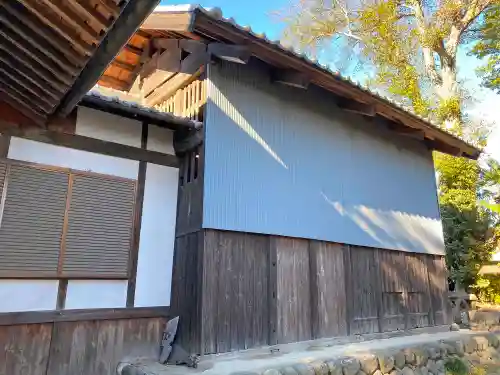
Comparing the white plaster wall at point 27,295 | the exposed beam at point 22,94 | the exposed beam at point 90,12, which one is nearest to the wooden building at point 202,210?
the white plaster wall at point 27,295

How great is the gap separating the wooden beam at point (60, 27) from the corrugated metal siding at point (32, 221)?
7.15 ft

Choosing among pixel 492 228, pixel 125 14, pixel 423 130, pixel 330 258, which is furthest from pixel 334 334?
pixel 492 228

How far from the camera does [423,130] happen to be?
8172 mm

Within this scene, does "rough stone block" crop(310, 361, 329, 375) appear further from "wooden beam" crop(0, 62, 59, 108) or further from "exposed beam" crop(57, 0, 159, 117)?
"wooden beam" crop(0, 62, 59, 108)

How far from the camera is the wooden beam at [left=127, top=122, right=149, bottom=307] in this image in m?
5.02

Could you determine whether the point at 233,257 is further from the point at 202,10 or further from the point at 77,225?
the point at 202,10

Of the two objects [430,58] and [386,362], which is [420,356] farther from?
[430,58]

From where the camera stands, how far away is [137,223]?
17.2 feet

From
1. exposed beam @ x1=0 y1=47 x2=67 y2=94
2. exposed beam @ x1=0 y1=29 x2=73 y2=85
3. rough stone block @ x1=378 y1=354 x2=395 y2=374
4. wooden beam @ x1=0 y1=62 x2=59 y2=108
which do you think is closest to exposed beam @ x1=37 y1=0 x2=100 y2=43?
exposed beam @ x1=0 y1=29 x2=73 y2=85

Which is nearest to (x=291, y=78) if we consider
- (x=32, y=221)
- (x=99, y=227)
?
(x=99, y=227)

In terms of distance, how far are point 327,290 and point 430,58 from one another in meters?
13.2

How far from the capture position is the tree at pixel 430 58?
38.3 feet

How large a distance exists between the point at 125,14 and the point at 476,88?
1844 cm

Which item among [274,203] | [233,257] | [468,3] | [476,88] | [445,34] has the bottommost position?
[233,257]
